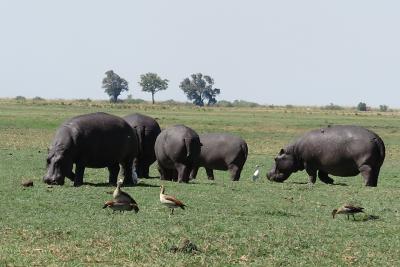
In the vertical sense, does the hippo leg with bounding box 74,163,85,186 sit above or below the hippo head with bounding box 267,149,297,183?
above

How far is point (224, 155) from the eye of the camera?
97.3ft

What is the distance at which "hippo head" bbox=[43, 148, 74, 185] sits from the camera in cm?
2211

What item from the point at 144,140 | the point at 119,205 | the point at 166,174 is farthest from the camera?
the point at 144,140

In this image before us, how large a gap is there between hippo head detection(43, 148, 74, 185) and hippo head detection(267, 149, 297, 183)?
9388mm

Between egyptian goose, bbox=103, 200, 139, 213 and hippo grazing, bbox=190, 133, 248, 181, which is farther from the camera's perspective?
hippo grazing, bbox=190, 133, 248, 181

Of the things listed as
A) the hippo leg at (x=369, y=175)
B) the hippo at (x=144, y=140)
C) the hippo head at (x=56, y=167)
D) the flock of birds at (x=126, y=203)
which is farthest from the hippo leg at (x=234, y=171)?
the flock of birds at (x=126, y=203)

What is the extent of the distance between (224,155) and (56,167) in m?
8.89

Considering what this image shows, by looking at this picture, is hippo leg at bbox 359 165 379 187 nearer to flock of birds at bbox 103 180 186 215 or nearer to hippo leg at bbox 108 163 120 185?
hippo leg at bbox 108 163 120 185

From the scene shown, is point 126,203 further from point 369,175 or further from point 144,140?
point 144,140

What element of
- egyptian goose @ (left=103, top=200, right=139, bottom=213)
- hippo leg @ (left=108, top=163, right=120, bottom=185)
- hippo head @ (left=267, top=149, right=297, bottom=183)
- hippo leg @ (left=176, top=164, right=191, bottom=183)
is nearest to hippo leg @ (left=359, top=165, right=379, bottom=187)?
Answer: hippo head @ (left=267, top=149, right=297, bottom=183)

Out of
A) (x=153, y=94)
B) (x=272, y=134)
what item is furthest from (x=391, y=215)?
(x=153, y=94)

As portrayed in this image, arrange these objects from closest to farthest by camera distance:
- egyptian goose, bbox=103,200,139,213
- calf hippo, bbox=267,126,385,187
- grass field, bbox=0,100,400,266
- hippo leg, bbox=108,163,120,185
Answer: grass field, bbox=0,100,400,266
egyptian goose, bbox=103,200,139,213
hippo leg, bbox=108,163,120,185
calf hippo, bbox=267,126,385,187

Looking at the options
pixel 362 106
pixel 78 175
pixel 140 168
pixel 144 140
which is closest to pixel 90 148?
pixel 78 175

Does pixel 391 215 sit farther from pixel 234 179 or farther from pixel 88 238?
pixel 234 179
